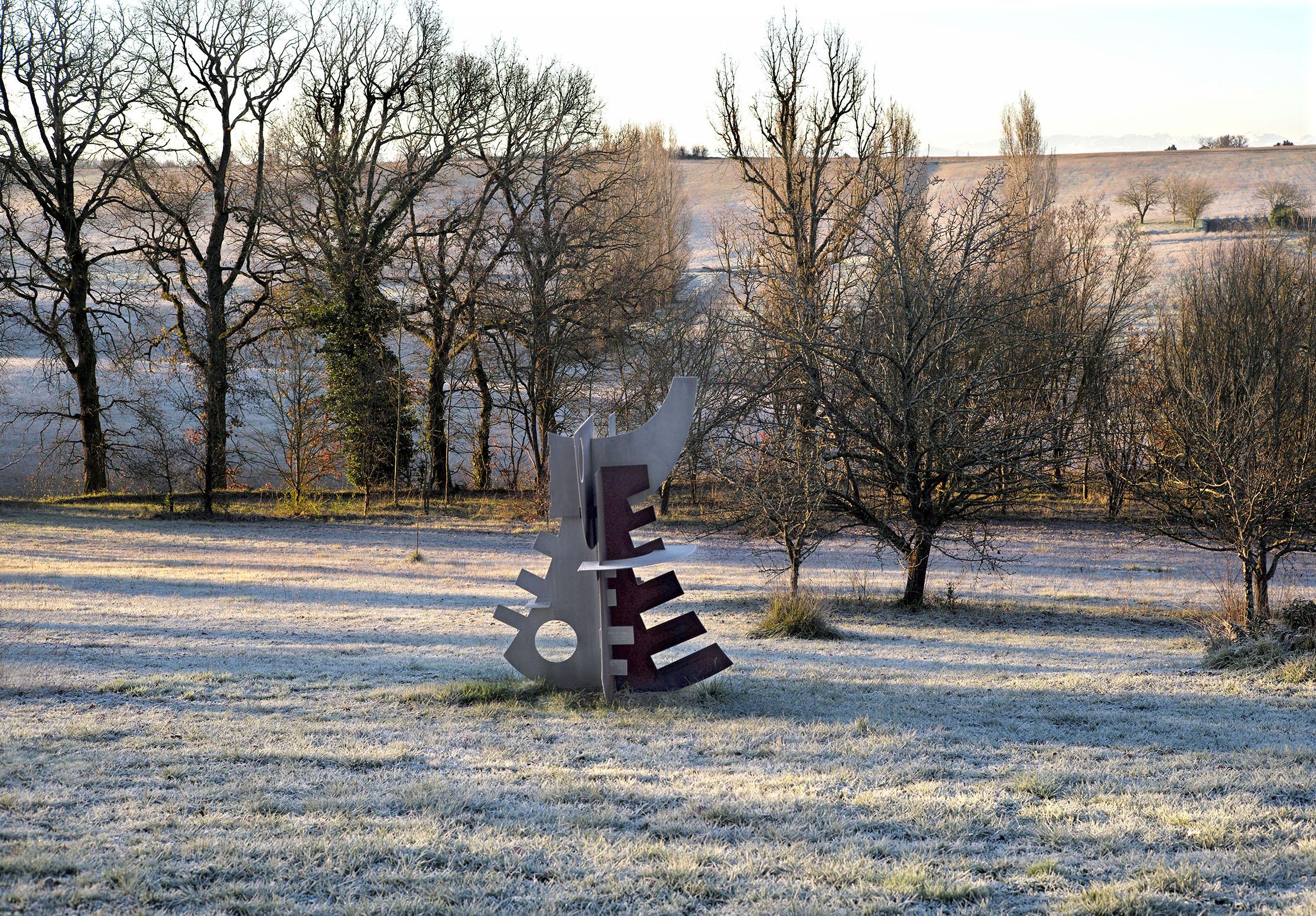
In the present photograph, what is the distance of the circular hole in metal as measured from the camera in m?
10.7

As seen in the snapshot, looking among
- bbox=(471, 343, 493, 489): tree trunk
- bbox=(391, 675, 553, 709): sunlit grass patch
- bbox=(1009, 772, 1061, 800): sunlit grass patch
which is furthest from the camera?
bbox=(471, 343, 493, 489): tree trunk

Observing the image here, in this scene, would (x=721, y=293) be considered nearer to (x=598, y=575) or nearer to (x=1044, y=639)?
(x=1044, y=639)

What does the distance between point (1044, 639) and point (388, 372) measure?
2162 cm

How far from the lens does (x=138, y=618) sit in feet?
41.3

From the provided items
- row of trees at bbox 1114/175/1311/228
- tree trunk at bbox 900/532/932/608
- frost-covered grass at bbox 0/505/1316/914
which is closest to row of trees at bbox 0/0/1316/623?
tree trunk at bbox 900/532/932/608

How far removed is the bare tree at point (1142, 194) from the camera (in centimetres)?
6209

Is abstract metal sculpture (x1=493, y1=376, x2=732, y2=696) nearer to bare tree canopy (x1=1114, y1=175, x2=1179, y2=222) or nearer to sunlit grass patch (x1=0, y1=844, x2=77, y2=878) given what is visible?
sunlit grass patch (x1=0, y1=844, x2=77, y2=878)

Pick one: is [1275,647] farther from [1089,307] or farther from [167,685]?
[1089,307]

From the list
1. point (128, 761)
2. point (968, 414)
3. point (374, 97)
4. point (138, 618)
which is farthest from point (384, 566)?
point (374, 97)

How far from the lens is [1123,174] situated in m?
83.4

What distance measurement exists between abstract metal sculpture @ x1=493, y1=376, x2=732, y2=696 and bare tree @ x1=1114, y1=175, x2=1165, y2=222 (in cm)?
5612

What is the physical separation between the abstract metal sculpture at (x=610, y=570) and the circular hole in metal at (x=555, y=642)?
1.83 ft

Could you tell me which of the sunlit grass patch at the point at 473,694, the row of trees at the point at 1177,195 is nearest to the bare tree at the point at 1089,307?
the sunlit grass patch at the point at 473,694

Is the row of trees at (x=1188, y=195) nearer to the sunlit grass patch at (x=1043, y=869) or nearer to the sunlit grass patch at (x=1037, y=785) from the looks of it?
the sunlit grass patch at (x=1037, y=785)
